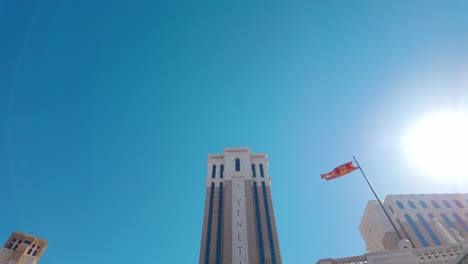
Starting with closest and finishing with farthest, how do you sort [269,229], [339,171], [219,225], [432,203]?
[339,171] → [432,203] → [269,229] → [219,225]

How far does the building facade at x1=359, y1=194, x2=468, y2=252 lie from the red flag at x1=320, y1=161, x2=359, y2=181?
3312 centimetres

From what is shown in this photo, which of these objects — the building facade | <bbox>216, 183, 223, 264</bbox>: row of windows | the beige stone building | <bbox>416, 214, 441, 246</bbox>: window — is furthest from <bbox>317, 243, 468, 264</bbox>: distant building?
<bbox>216, 183, 223, 264</bbox>: row of windows

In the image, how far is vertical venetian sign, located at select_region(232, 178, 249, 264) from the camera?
6037 cm

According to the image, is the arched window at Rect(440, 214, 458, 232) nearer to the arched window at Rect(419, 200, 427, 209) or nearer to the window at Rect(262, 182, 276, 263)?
the arched window at Rect(419, 200, 427, 209)

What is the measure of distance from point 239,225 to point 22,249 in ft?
159

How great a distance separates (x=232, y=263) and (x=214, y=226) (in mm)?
9973

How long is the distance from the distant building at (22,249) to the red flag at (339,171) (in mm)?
69862

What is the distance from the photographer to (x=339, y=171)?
1190 inches

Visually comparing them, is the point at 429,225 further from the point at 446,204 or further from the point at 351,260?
the point at 351,260

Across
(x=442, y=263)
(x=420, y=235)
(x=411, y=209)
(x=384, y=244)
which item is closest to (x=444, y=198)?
(x=411, y=209)

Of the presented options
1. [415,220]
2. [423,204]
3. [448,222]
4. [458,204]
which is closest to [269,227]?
[415,220]

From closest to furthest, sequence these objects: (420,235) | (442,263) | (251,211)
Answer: (442,263) < (420,235) < (251,211)

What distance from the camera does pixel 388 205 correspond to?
201 ft

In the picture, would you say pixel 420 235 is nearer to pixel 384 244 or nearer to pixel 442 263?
pixel 384 244
